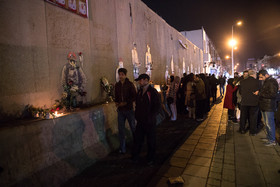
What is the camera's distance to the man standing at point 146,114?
396cm

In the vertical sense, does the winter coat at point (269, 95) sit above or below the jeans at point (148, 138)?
above

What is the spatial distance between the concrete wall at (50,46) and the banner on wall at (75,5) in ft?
0.35

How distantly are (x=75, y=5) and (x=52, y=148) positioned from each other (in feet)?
11.8

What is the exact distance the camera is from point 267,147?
15.7ft

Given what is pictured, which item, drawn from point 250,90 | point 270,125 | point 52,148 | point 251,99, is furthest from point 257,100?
point 52,148

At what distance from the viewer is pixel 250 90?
5535 millimetres

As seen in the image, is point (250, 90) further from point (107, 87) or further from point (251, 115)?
point (107, 87)

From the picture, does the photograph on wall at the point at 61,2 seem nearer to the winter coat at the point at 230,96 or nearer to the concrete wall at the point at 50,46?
the concrete wall at the point at 50,46

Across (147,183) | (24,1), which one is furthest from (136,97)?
(24,1)

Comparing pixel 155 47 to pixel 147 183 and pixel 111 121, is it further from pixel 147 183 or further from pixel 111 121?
pixel 147 183

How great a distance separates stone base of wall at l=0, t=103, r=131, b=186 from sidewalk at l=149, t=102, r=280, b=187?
155 cm

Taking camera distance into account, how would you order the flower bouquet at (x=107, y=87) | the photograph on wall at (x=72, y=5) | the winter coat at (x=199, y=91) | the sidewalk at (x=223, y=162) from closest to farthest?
the sidewalk at (x=223, y=162), the photograph on wall at (x=72, y=5), the flower bouquet at (x=107, y=87), the winter coat at (x=199, y=91)

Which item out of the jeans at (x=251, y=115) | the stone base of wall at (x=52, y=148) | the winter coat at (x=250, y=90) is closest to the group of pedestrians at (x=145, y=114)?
the stone base of wall at (x=52, y=148)

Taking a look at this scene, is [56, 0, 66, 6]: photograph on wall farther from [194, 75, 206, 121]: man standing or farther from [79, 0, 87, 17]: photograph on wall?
[194, 75, 206, 121]: man standing
